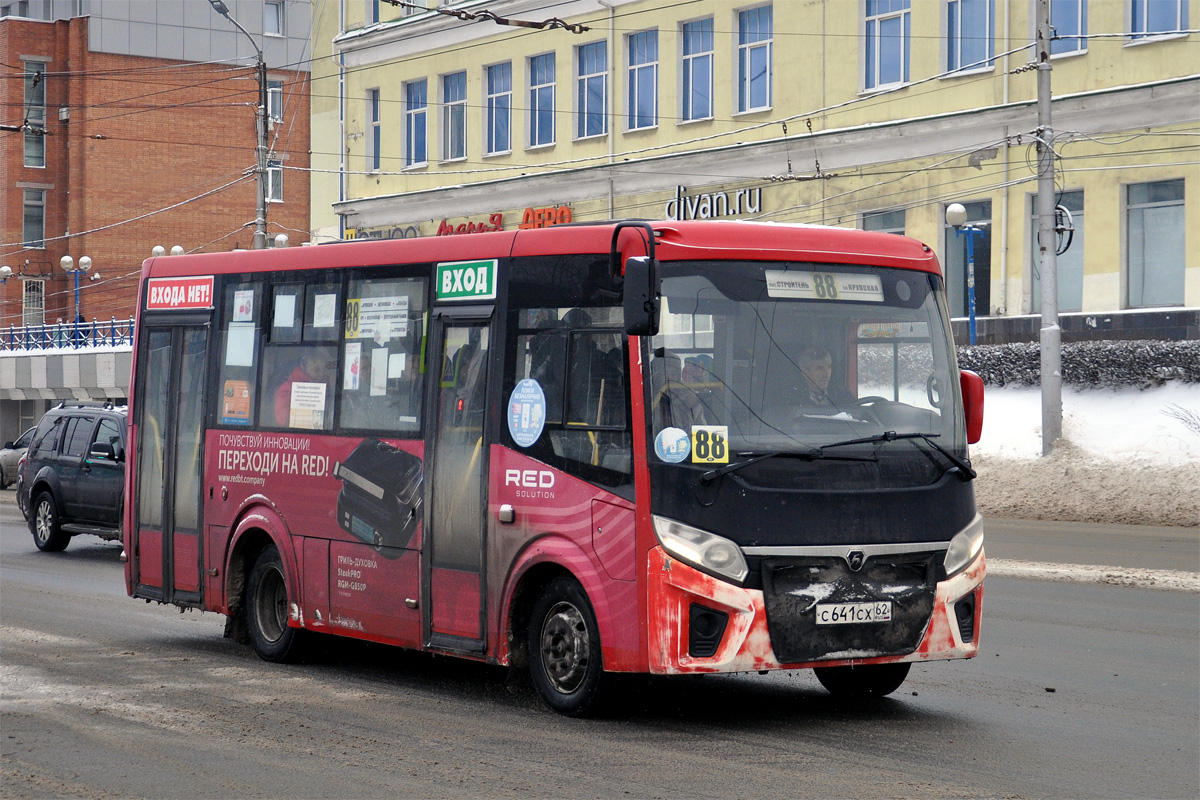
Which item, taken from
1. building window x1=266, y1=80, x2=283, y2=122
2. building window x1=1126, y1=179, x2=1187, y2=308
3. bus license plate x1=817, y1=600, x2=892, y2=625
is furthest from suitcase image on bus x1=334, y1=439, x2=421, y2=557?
building window x1=266, y1=80, x2=283, y2=122

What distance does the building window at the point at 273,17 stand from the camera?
243 feet

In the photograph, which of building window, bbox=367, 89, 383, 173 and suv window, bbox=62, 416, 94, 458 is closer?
suv window, bbox=62, 416, 94, 458

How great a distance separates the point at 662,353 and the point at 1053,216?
61.1ft

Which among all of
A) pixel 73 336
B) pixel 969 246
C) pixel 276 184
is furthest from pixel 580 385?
pixel 276 184

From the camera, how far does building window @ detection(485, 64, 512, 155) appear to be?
4278cm

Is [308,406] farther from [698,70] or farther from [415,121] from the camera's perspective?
[415,121]

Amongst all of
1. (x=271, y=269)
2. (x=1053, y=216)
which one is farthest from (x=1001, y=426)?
(x=271, y=269)

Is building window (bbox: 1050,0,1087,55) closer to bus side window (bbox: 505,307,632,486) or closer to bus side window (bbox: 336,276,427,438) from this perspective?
bus side window (bbox: 336,276,427,438)

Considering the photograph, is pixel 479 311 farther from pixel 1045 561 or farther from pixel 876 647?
pixel 1045 561

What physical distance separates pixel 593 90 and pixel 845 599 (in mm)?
33040

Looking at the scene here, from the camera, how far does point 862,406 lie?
8773mm

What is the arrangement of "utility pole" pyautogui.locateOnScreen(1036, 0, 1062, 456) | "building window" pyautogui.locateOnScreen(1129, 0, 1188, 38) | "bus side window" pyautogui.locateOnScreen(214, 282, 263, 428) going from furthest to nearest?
1. "building window" pyautogui.locateOnScreen(1129, 0, 1188, 38)
2. "utility pole" pyautogui.locateOnScreen(1036, 0, 1062, 456)
3. "bus side window" pyautogui.locateOnScreen(214, 282, 263, 428)

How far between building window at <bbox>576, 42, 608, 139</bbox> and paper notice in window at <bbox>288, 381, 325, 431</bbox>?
97.2ft

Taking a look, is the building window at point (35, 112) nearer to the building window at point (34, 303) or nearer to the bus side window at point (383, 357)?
the building window at point (34, 303)
